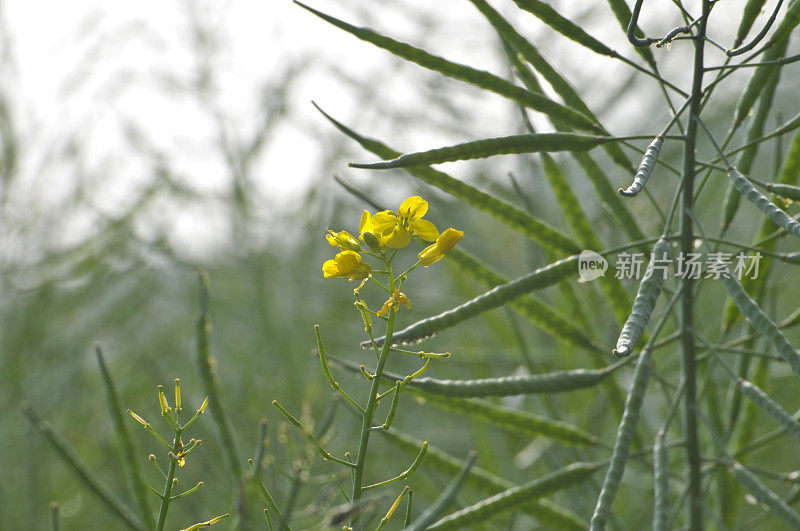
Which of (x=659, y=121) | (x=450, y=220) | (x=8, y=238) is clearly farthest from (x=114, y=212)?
(x=659, y=121)

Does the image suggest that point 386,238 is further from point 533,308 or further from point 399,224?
point 533,308

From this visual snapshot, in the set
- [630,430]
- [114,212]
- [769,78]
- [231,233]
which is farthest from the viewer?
[231,233]

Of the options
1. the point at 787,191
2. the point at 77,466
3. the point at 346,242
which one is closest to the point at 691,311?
the point at 787,191

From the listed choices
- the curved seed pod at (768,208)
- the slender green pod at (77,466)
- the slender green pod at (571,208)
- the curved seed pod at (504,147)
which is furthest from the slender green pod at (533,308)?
the slender green pod at (77,466)

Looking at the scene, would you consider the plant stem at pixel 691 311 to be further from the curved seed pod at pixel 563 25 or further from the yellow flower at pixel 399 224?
the yellow flower at pixel 399 224

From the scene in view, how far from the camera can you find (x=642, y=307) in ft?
1.66

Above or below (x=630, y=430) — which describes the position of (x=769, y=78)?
above

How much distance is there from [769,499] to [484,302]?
11.4 inches

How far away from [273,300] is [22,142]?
29.6 inches

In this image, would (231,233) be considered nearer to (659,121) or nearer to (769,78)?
(659,121)

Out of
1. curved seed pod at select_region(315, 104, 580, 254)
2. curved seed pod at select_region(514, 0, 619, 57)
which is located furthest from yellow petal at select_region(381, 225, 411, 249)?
curved seed pod at select_region(514, 0, 619, 57)

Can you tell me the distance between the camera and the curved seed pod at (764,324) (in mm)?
524

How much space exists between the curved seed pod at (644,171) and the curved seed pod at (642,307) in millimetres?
73

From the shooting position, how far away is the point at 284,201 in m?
2.24
